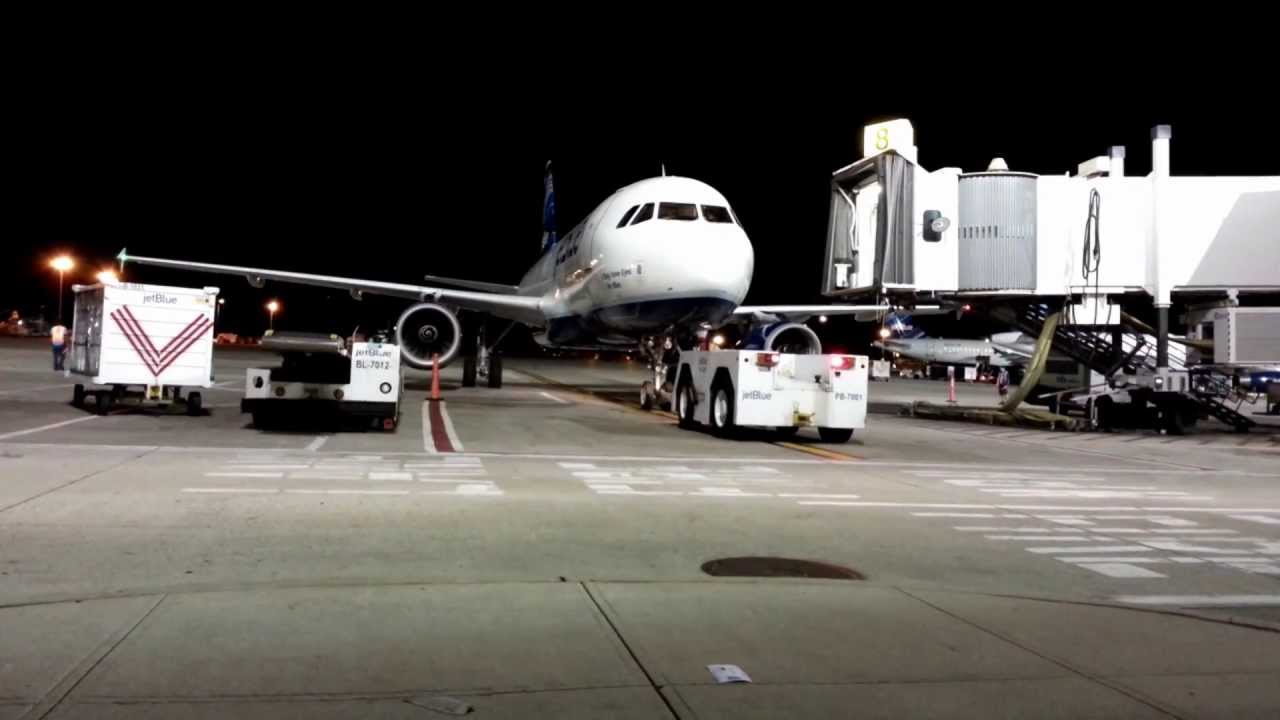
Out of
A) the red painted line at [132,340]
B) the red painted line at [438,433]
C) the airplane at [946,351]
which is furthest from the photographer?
the airplane at [946,351]

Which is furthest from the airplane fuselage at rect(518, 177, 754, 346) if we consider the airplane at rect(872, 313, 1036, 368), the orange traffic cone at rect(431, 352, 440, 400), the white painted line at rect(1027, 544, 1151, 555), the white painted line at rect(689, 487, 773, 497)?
the airplane at rect(872, 313, 1036, 368)

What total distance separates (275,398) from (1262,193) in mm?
18553

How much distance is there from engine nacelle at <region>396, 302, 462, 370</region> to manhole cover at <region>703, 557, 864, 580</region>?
17.7 metres

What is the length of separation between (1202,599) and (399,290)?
931 inches

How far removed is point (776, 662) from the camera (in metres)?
4.14

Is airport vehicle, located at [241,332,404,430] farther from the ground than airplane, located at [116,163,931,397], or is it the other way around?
airplane, located at [116,163,931,397]

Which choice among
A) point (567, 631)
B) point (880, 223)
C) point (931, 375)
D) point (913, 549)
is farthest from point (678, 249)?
point (931, 375)

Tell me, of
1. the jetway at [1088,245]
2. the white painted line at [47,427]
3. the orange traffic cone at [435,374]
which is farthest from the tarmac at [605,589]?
the orange traffic cone at [435,374]

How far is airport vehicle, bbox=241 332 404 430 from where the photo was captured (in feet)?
45.7

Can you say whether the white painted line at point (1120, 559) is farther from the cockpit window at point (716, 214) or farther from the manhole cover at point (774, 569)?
the cockpit window at point (716, 214)

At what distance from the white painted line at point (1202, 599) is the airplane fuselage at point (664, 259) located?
12.1m

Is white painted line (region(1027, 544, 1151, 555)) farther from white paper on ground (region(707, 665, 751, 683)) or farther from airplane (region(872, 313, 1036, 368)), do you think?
airplane (region(872, 313, 1036, 368))

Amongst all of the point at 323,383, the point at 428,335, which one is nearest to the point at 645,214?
the point at 323,383

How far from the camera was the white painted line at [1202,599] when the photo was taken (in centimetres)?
552
